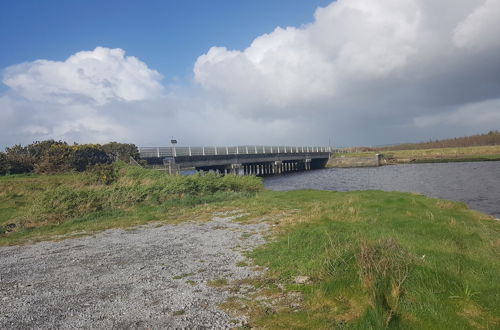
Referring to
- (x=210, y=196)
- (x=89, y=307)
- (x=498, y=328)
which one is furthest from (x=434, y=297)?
(x=210, y=196)

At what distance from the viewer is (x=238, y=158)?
7294cm

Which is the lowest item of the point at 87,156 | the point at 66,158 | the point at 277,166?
the point at 277,166

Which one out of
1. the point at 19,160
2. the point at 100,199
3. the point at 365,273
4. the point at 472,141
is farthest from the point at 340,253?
the point at 472,141

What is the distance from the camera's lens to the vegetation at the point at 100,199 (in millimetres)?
18641

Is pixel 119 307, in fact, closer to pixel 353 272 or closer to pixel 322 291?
pixel 322 291

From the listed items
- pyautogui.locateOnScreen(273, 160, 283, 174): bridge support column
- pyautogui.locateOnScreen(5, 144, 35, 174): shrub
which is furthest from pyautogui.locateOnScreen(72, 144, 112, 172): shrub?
pyautogui.locateOnScreen(273, 160, 283, 174): bridge support column

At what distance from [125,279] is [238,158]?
64.2 meters

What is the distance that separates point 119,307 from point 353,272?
5278 mm

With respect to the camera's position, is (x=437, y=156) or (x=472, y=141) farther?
(x=472, y=141)

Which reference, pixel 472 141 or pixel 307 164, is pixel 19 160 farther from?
pixel 472 141

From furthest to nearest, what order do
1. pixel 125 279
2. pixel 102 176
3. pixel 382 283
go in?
pixel 102 176 → pixel 125 279 → pixel 382 283

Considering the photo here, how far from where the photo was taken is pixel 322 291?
277 inches

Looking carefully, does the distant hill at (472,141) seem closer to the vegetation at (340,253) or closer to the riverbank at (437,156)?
the riverbank at (437,156)

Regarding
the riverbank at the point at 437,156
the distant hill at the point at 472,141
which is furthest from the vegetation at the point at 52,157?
the distant hill at the point at 472,141
